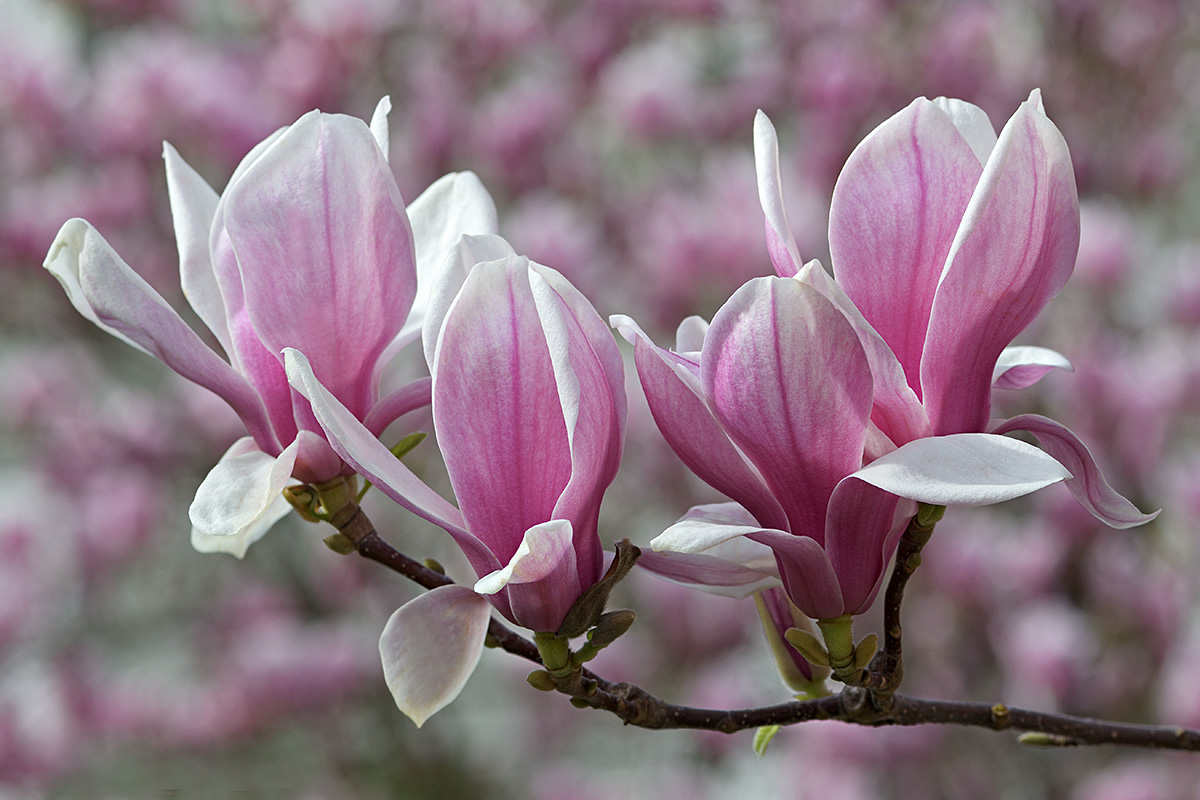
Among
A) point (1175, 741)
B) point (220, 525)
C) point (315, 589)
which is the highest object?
point (220, 525)

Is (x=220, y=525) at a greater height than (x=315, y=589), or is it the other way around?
(x=220, y=525)

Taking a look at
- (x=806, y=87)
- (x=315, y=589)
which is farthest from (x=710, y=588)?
(x=806, y=87)

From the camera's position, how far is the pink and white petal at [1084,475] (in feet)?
1.41

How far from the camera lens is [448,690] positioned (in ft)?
1.33

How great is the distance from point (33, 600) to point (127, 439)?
37cm

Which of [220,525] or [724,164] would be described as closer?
[220,525]

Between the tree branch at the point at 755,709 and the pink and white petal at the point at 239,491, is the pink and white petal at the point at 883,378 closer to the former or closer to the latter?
the tree branch at the point at 755,709

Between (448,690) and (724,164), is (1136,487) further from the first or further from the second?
(448,690)

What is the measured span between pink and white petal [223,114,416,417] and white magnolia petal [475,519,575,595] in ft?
0.40

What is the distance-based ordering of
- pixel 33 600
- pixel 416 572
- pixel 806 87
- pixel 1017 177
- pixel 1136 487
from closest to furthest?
1. pixel 1017 177
2. pixel 416 572
3. pixel 1136 487
4. pixel 33 600
5. pixel 806 87

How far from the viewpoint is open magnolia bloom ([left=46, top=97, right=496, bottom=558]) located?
0.42 metres

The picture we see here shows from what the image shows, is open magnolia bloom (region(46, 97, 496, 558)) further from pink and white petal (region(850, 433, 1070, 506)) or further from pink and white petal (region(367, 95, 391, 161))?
pink and white petal (region(850, 433, 1070, 506))

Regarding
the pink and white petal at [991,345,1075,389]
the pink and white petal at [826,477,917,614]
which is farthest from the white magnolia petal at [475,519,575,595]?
the pink and white petal at [991,345,1075,389]

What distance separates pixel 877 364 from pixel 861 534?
0.07m
